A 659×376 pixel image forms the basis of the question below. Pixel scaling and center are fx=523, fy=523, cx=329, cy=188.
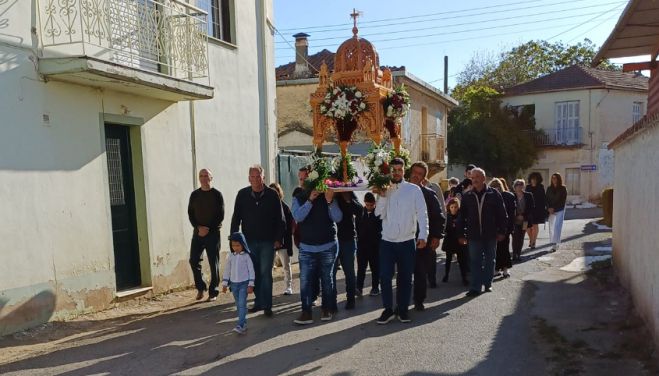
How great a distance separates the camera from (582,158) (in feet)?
101

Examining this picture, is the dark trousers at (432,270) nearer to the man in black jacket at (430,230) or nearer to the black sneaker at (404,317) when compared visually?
the man in black jacket at (430,230)

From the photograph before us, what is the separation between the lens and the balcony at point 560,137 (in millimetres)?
30453

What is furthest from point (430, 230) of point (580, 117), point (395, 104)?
point (580, 117)

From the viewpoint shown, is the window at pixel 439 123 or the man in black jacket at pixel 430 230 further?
the window at pixel 439 123

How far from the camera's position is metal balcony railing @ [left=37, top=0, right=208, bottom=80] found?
6664 millimetres

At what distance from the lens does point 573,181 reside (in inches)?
1220

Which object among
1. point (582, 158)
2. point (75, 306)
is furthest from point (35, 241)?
point (582, 158)

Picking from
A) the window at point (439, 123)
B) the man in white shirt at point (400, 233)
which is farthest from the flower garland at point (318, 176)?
the window at point (439, 123)

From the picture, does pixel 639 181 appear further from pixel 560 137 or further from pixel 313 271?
pixel 560 137

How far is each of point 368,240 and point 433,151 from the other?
16.8 m

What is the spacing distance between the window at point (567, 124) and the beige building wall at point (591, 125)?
0.23 meters

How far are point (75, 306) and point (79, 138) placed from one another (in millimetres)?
2220

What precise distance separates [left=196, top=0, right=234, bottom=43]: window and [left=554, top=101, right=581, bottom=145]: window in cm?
2589

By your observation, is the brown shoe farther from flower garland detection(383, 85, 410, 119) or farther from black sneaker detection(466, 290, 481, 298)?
flower garland detection(383, 85, 410, 119)
